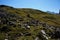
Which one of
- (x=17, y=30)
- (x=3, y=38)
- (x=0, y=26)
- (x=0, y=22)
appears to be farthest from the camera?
(x=0, y=22)

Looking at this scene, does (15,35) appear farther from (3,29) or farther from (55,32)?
(55,32)

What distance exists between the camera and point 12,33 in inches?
1136

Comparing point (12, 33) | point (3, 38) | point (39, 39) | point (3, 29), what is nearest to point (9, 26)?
point (3, 29)

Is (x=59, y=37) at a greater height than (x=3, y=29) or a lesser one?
lesser

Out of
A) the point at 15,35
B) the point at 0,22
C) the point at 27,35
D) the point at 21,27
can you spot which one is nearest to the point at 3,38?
the point at 15,35

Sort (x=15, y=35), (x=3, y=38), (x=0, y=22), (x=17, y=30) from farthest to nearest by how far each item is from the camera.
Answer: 1. (x=0, y=22)
2. (x=17, y=30)
3. (x=15, y=35)
4. (x=3, y=38)

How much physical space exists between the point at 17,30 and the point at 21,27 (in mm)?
1814

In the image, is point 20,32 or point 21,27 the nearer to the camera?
point 20,32

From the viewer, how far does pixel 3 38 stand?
84.7ft

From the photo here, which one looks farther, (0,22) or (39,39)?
(0,22)

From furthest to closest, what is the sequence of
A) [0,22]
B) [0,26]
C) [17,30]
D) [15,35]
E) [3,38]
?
[0,22]
[0,26]
[17,30]
[15,35]
[3,38]

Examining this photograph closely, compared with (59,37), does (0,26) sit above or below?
above

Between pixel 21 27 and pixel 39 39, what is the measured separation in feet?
24.0

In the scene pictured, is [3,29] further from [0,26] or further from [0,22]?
[0,22]
